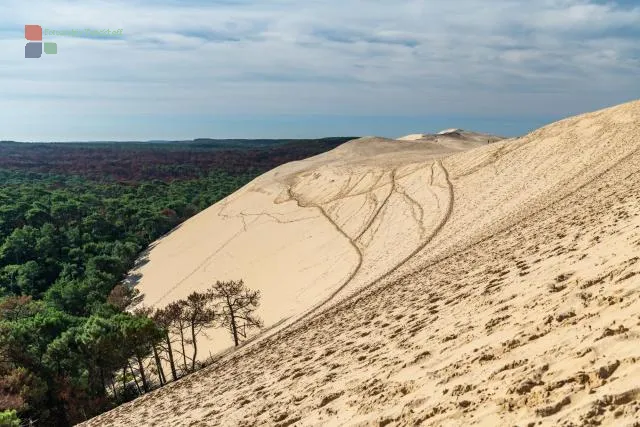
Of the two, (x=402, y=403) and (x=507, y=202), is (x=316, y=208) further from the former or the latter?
(x=402, y=403)

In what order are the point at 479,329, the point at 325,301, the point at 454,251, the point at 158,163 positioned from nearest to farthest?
the point at 479,329
the point at 454,251
the point at 325,301
the point at 158,163

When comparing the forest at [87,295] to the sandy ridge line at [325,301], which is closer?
the sandy ridge line at [325,301]

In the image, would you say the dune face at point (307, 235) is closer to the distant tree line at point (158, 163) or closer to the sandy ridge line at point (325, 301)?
the sandy ridge line at point (325, 301)

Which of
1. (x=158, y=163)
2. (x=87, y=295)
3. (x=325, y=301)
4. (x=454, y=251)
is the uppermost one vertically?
(x=158, y=163)

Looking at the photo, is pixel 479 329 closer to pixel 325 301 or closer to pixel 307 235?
pixel 325 301

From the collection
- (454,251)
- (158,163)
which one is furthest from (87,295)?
(158,163)

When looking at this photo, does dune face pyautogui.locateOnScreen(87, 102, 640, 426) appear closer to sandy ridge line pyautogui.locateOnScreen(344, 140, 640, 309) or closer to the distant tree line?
sandy ridge line pyautogui.locateOnScreen(344, 140, 640, 309)

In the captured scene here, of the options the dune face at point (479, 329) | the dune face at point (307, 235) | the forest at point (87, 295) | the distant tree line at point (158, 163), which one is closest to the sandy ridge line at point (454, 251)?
the dune face at point (479, 329)
